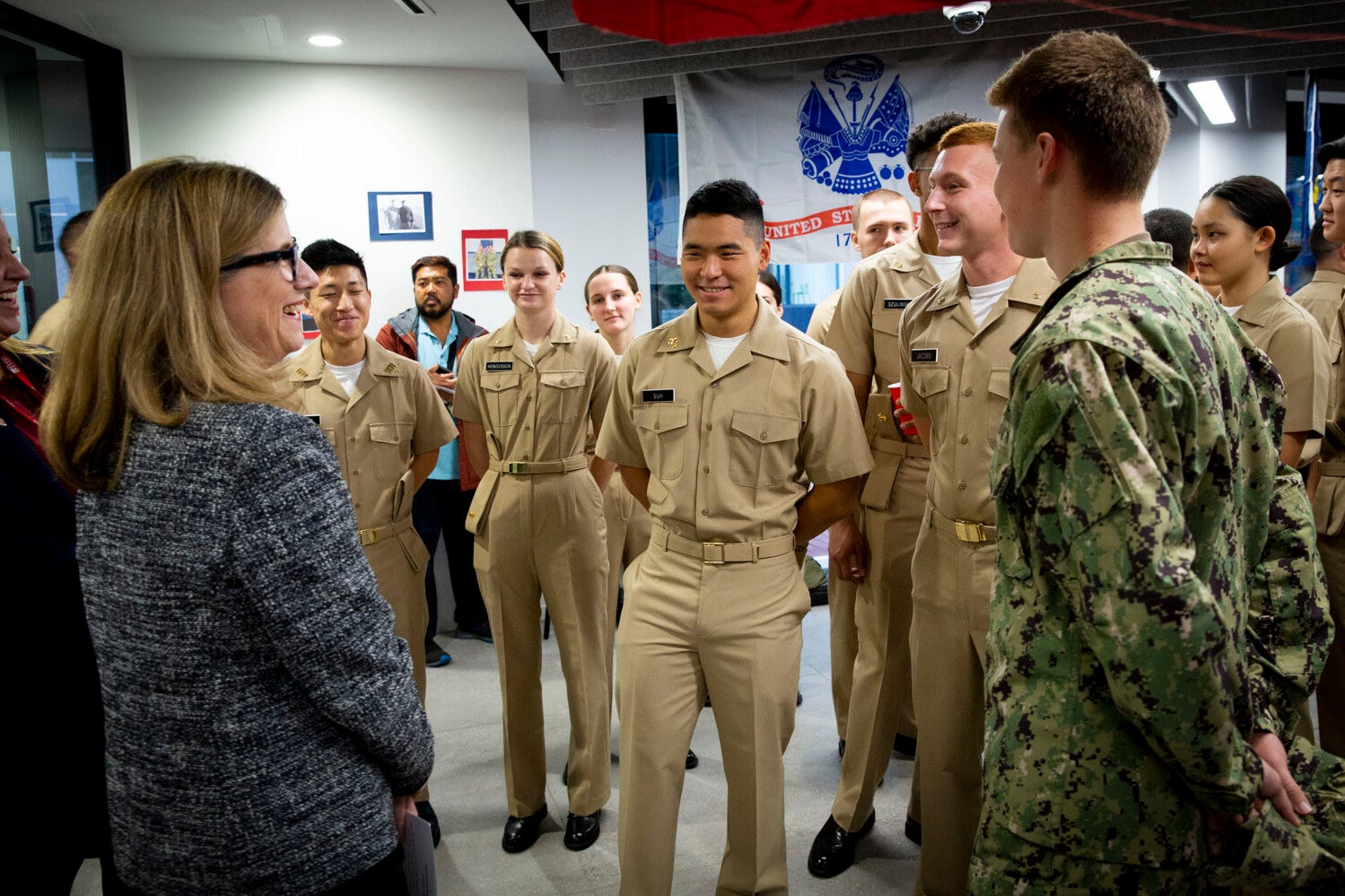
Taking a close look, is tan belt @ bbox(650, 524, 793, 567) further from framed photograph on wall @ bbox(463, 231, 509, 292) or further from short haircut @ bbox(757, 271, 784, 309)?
framed photograph on wall @ bbox(463, 231, 509, 292)

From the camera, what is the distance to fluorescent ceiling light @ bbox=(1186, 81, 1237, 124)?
673 cm

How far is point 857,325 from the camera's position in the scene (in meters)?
3.12

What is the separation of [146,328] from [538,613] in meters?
2.16

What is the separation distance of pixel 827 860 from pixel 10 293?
2569mm

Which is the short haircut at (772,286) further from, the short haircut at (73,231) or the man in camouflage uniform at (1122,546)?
the man in camouflage uniform at (1122,546)

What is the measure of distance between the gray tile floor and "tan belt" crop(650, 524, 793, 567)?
1.08 m

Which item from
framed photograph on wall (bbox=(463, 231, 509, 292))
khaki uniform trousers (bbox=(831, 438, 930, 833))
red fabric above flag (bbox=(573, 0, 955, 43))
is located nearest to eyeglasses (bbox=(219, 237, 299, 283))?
khaki uniform trousers (bbox=(831, 438, 930, 833))

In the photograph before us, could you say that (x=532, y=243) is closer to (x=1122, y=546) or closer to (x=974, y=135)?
(x=974, y=135)

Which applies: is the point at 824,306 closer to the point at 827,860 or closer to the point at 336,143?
the point at 827,860

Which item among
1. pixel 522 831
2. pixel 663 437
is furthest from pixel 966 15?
pixel 522 831

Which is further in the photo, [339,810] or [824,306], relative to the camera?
[824,306]

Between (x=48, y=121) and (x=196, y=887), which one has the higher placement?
(x=48, y=121)

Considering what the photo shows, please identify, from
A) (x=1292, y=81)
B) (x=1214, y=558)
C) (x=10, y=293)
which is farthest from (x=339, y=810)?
(x=1292, y=81)

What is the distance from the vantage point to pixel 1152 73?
1383 mm
